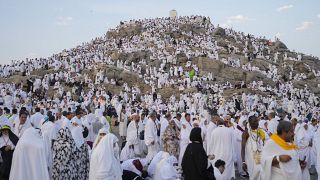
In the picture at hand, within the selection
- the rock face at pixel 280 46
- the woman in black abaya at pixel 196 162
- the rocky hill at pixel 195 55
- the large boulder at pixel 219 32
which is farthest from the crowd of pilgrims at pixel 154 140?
the large boulder at pixel 219 32

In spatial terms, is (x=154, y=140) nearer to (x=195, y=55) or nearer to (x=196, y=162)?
(x=196, y=162)

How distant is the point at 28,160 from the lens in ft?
19.1

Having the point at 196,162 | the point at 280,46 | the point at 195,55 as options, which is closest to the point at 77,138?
the point at 196,162

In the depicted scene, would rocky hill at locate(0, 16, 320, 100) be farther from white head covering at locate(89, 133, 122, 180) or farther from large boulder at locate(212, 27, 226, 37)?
white head covering at locate(89, 133, 122, 180)

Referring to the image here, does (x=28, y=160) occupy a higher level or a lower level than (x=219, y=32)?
lower

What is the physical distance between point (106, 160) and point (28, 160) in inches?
45.1

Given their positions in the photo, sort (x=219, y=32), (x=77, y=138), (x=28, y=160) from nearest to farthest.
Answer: (x=28, y=160) < (x=77, y=138) < (x=219, y=32)

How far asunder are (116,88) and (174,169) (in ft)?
105

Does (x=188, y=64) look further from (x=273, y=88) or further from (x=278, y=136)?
(x=278, y=136)

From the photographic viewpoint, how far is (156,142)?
1116 cm

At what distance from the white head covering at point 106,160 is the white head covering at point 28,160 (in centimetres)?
77

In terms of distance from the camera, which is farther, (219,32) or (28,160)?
(219,32)

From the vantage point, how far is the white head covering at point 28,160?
5797 mm

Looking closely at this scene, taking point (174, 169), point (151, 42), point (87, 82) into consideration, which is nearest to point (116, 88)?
point (87, 82)
